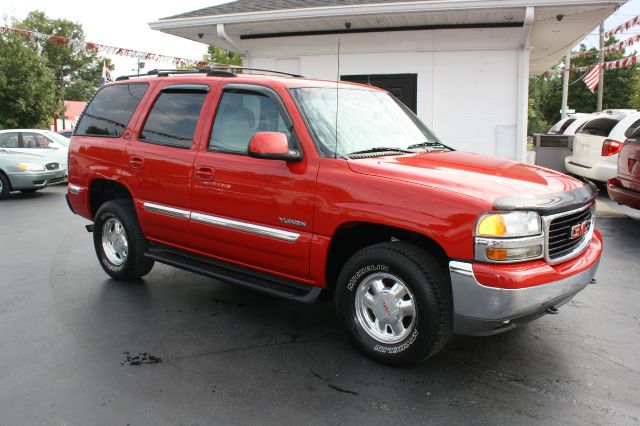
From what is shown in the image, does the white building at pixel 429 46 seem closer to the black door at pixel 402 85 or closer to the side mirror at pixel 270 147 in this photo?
the black door at pixel 402 85

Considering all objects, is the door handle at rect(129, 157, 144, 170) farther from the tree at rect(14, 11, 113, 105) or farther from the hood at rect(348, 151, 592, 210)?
the tree at rect(14, 11, 113, 105)

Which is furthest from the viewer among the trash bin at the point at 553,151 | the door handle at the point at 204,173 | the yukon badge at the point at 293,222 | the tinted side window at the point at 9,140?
the trash bin at the point at 553,151

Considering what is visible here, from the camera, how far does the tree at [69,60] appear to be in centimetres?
8176

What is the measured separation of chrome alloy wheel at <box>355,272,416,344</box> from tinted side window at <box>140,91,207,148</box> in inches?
81.2

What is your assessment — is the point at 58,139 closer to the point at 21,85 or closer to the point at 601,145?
the point at 601,145

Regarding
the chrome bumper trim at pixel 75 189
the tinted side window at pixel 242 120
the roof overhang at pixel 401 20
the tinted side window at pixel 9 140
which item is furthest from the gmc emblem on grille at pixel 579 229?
the tinted side window at pixel 9 140

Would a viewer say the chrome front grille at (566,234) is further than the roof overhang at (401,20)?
No

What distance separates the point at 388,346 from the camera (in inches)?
146

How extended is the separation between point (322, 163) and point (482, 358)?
174 cm

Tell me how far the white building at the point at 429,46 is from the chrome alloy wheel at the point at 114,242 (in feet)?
22.5

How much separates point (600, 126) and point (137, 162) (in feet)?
31.2

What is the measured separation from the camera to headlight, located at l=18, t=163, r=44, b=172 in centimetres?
1291

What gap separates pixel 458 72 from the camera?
11.7 m

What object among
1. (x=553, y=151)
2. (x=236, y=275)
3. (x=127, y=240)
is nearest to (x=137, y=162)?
(x=127, y=240)
